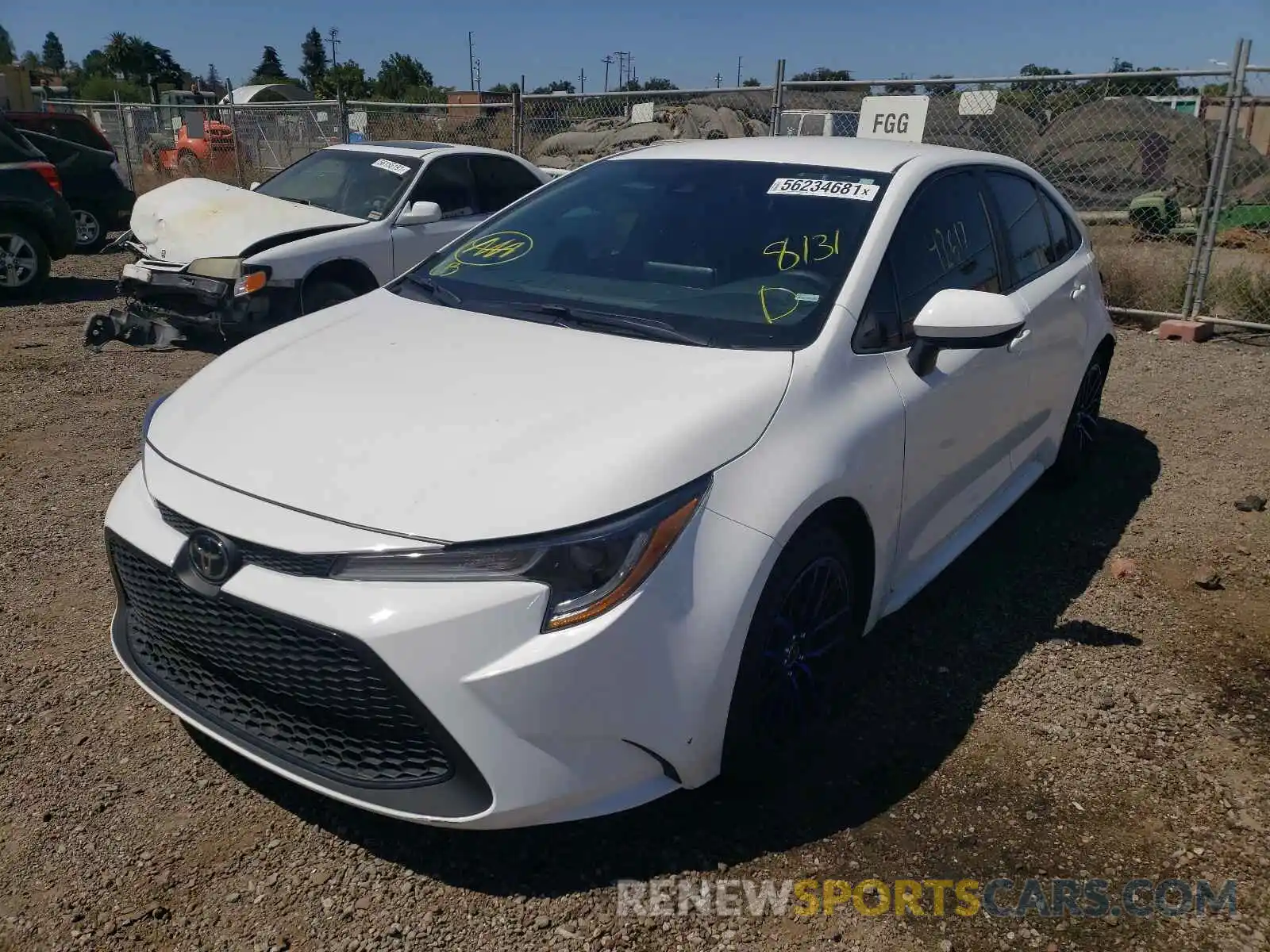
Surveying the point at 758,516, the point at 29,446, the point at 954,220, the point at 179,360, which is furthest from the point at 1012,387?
the point at 179,360

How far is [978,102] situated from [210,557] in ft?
28.6

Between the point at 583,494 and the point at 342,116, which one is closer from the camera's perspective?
the point at 583,494

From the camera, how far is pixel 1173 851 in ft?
8.82

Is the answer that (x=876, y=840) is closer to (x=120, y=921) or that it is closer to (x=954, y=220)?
(x=120, y=921)

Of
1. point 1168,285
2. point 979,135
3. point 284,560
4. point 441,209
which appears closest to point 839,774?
point 284,560

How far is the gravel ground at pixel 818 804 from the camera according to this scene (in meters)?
2.40

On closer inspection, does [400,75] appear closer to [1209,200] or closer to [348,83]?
[348,83]

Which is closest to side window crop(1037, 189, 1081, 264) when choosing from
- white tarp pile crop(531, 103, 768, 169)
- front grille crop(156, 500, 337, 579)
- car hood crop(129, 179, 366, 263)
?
front grille crop(156, 500, 337, 579)

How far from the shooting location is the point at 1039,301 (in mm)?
4145

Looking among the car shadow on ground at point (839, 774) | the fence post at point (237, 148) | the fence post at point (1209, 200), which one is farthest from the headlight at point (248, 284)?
the fence post at point (237, 148)

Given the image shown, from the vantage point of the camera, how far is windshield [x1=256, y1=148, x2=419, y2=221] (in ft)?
26.1

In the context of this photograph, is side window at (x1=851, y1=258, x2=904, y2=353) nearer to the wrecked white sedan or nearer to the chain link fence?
the wrecked white sedan

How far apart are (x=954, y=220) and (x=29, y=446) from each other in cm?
493

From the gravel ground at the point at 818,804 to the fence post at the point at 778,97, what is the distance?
22.1 feet
